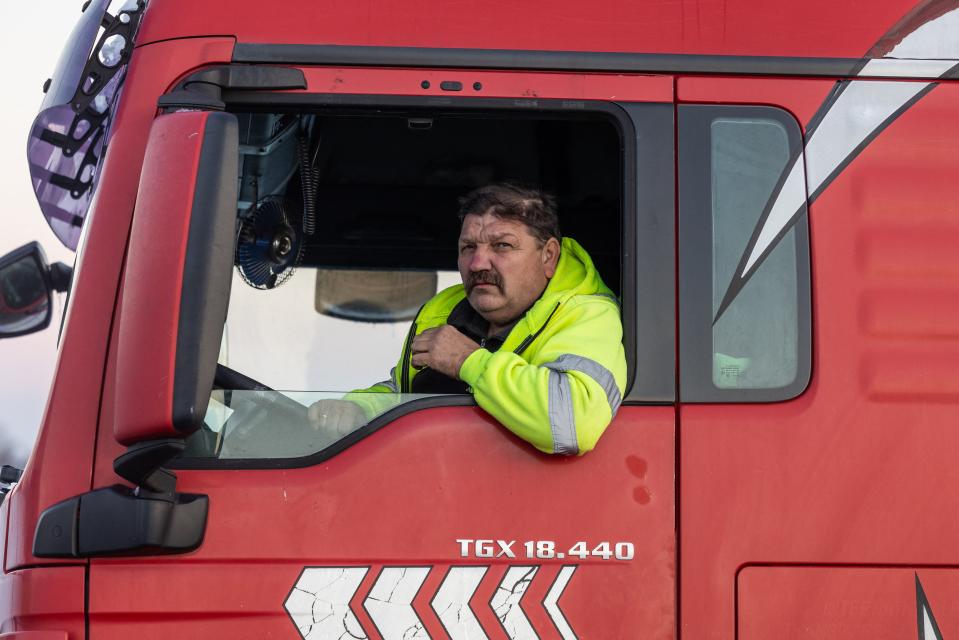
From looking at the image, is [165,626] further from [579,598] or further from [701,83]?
[701,83]

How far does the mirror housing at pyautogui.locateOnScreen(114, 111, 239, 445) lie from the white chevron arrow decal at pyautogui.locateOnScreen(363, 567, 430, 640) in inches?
A: 19.5

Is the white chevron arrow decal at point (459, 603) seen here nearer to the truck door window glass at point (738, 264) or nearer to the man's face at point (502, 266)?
the truck door window glass at point (738, 264)

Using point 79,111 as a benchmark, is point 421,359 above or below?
below

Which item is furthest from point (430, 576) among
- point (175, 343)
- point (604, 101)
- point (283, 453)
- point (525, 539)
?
point (604, 101)

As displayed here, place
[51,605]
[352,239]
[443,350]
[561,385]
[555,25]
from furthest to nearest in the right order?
[352,239], [443,350], [555,25], [561,385], [51,605]

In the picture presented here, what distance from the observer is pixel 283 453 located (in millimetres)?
2248

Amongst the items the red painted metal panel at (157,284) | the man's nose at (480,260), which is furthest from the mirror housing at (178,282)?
the man's nose at (480,260)

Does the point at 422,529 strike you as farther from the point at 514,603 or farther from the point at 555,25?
the point at 555,25

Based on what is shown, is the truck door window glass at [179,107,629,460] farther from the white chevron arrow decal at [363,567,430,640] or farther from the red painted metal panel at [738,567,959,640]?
the red painted metal panel at [738,567,959,640]

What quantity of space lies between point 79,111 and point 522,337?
1.27 metres

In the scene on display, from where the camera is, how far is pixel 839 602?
2143 millimetres

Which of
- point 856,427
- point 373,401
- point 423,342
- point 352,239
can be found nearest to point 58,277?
point 352,239

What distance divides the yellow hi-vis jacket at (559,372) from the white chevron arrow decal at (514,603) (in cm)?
25

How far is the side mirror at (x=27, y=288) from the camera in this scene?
3.23m
